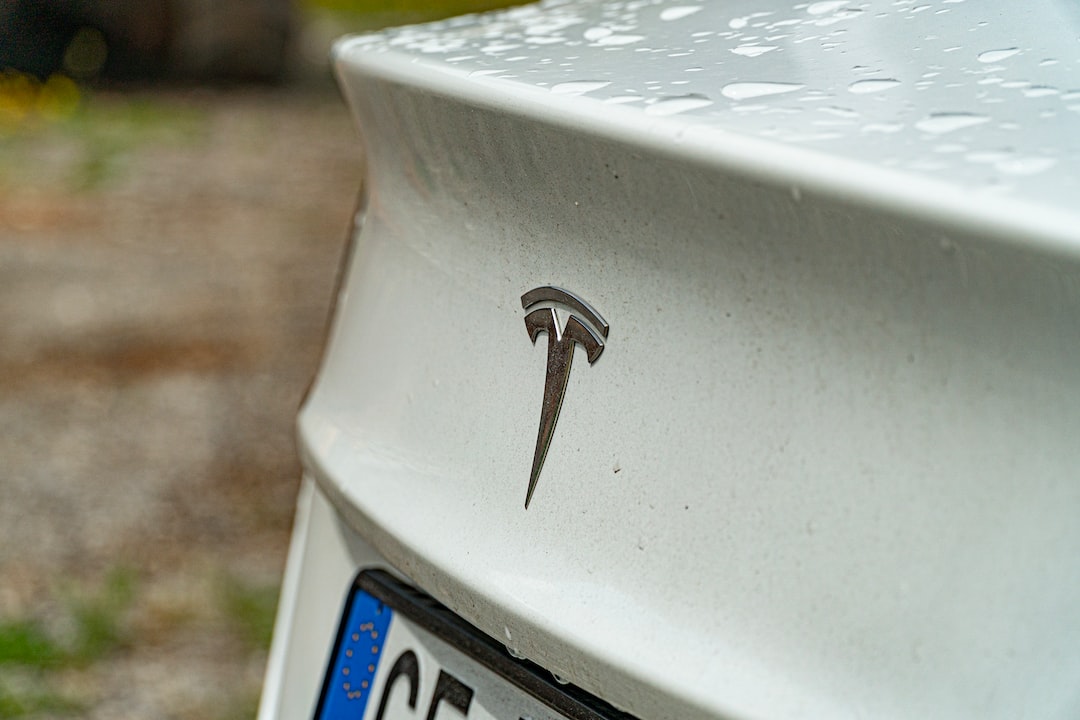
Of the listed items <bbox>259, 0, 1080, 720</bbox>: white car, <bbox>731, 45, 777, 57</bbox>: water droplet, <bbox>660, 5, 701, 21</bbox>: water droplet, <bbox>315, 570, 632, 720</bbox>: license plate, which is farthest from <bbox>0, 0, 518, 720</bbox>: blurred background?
<bbox>731, 45, 777, 57</bbox>: water droplet

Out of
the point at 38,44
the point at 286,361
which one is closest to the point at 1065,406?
the point at 286,361

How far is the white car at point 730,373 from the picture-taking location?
2.36 feet

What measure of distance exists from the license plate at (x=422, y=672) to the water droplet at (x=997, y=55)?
0.53 meters

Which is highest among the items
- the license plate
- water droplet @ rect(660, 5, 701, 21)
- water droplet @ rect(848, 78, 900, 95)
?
water droplet @ rect(848, 78, 900, 95)

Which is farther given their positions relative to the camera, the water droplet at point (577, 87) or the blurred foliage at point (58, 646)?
the blurred foliage at point (58, 646)

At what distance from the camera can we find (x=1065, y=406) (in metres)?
0.70

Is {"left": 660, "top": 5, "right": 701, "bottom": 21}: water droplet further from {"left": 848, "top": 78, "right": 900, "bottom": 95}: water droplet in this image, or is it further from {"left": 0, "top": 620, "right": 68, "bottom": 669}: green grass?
{"left": 0, "top": 620, "right": 68, "bottom": 669}: green grass

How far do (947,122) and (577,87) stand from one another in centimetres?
27

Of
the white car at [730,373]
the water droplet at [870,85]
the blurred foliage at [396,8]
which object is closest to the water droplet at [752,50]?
the white car at [730,373]

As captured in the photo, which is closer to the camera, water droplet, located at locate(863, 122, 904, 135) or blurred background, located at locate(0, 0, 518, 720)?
water droplet, located at locate(863, 122, 904, 135)

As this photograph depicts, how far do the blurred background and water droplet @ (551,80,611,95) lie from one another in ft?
6.35

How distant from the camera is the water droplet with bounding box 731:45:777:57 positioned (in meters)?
0.99

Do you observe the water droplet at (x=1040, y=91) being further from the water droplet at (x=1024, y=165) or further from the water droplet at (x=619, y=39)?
the water droplet at (x=619, y=39)

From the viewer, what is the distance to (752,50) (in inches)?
39.4
